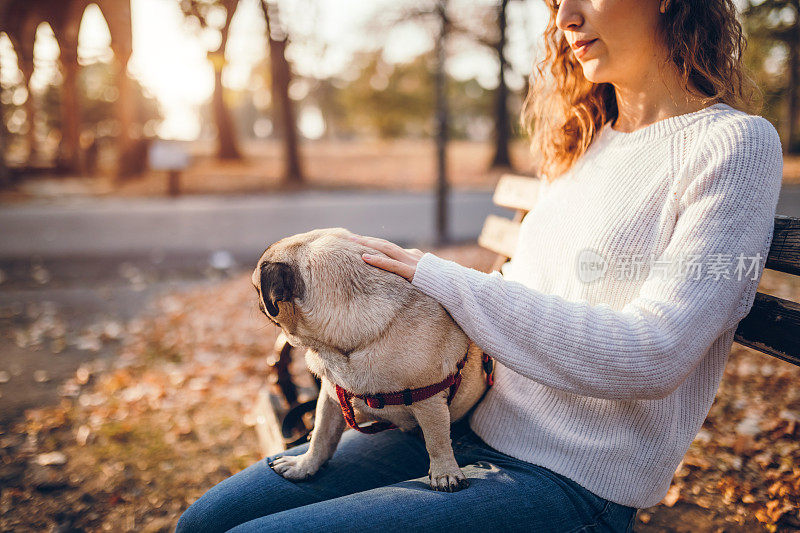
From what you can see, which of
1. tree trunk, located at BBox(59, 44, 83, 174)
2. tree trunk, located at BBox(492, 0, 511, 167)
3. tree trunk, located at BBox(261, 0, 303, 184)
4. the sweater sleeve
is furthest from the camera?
tree trunk, located at BBox(59, 44, 83, 174)

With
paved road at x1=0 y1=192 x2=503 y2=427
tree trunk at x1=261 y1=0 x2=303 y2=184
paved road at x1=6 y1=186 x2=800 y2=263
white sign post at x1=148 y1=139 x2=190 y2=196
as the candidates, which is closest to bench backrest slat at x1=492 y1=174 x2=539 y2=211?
paved road at x1=0 y1=192 x2=503 y2=427

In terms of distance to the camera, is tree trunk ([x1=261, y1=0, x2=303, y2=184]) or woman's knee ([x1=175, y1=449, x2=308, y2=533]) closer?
woman's knee ([x1=175, y1=449, x2=308, y2=533])

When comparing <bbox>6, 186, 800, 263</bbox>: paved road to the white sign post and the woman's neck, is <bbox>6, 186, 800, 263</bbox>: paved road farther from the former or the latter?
the woman's neck

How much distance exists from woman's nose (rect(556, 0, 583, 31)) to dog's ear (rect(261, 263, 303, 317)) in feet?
4.02

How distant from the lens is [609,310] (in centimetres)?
146

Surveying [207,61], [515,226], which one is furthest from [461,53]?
[515,226]

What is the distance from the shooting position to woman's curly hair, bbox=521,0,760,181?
66.2 inches

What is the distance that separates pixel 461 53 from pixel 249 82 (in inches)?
517

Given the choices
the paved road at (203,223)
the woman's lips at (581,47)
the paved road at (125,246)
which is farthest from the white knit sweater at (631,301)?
the paved road at (203,223)

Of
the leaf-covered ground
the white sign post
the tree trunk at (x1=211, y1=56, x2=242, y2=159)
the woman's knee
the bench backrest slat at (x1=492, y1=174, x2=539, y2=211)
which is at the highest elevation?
the tree trunk at (x1=211, y1=56, x2=242, y2=159)

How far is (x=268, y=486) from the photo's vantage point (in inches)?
72.3

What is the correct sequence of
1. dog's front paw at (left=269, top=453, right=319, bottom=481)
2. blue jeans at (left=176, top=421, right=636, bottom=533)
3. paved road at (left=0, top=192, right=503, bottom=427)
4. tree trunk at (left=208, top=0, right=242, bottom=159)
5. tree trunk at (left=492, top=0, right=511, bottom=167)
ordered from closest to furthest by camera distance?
blue jeans at (left=176, top=421, right=636, bottom=533)
dog's front paw at (left=269, top=453, right=319, bottom=481)
paved road at (left=0, top=192, right=503, bottom=427)
tree trunk at (left=208, top=0, right=242, bottom=159)
tree trunk at (left=492, top=0, right=511, bottom=167)

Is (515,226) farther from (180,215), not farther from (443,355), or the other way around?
(180,215)

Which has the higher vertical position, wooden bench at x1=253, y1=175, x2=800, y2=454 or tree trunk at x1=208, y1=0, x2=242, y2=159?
tree trunk at x1=208, y1=0, x2=242, y2=159
